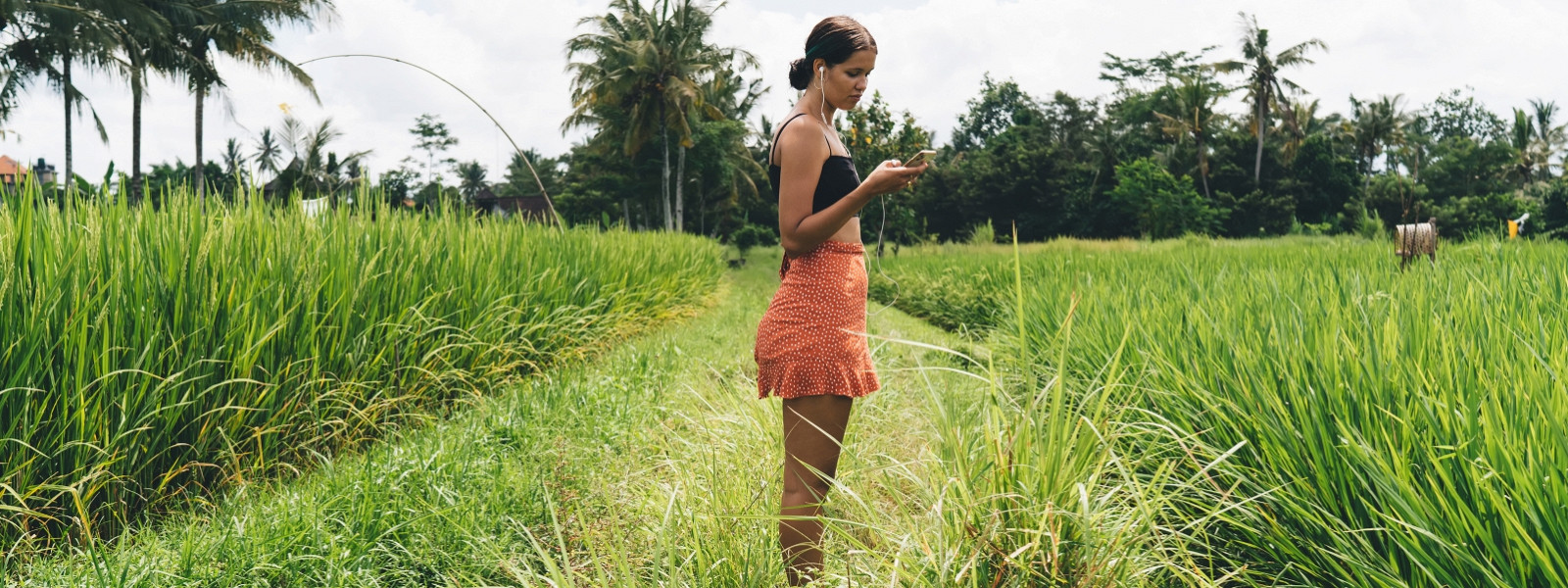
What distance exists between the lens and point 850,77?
1894 millimetres

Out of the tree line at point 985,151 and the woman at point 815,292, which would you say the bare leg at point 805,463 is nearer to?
the woman at point 815,292

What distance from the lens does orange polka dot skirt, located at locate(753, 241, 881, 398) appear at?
1919 mm

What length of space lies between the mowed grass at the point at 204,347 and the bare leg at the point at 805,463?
1.60 m

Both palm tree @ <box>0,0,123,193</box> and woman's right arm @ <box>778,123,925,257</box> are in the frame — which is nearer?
woman's right arm @ <box>778,123,925,257</box>

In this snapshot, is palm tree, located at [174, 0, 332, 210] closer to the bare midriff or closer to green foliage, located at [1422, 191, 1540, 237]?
the bare midriff

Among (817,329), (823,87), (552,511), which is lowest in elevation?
(552,511)

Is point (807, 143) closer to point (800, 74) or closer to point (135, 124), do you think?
point (800, 74)

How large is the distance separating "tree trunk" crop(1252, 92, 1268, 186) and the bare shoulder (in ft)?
113

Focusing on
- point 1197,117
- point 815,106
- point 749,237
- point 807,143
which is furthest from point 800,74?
point 1197,117

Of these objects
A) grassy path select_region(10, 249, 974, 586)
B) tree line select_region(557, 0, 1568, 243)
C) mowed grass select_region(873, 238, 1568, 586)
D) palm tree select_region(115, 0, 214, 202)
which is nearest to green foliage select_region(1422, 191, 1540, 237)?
tree line select_region(557, 0, 1568, 243)

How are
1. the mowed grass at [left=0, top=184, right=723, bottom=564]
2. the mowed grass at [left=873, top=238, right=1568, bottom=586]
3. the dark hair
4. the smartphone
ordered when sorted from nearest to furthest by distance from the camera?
the mowed grass at [left=873, top=238, right=1568, bottom=586] < the smartphone < the dark hair < the mowed grass at [left=0, top=184, right=723, bottom=564]

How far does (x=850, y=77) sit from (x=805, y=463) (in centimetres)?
90

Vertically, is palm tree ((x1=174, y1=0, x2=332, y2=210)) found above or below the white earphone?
above

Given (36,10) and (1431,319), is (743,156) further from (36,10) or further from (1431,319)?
(1431,319)
